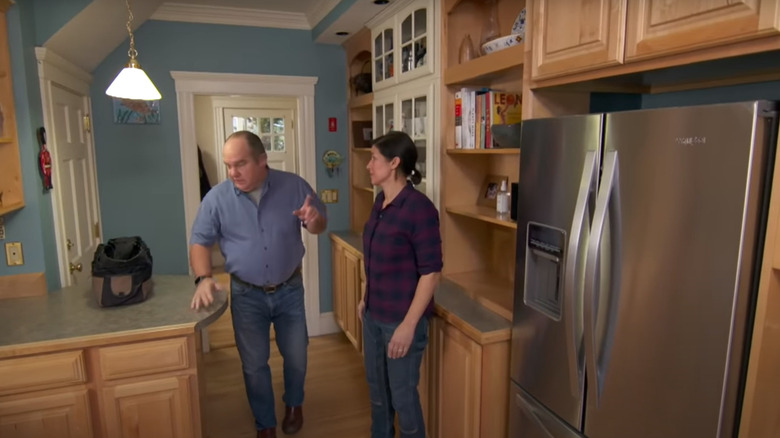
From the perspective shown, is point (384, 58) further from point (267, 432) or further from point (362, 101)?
point (267, 432)

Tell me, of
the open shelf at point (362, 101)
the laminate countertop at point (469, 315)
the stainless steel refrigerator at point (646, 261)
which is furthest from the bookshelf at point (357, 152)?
the stainless steel refrigerator at point (646, 261)

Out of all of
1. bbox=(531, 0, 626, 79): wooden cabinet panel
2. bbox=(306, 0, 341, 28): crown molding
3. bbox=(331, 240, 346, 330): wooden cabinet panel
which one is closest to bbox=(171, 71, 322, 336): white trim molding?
bbox=(331, 240, 346, 330): wooden cabinet panel

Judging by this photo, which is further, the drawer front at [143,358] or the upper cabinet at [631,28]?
the drawer front at [143,358]

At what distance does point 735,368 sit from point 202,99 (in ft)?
18.4

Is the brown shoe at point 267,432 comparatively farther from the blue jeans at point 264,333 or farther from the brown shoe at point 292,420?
the brown shoe at point 292,420

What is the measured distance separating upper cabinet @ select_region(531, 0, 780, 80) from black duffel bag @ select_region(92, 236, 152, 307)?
5.97 feet

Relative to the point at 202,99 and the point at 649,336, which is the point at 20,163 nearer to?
the point at 649,336

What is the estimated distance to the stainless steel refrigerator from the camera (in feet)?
3.53

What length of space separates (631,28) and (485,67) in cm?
77

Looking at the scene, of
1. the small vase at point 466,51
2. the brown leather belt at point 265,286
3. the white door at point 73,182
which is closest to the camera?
the small vase at point 466,51

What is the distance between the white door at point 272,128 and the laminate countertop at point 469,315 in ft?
12.0

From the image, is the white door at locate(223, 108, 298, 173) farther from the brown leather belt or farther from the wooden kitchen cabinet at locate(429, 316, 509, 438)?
the wooden kitchen cabinet at locate(429, 316, 509, 438)

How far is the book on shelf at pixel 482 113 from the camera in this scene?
2.11 meters

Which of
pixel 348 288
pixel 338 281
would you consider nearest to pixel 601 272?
pixel 348 288
